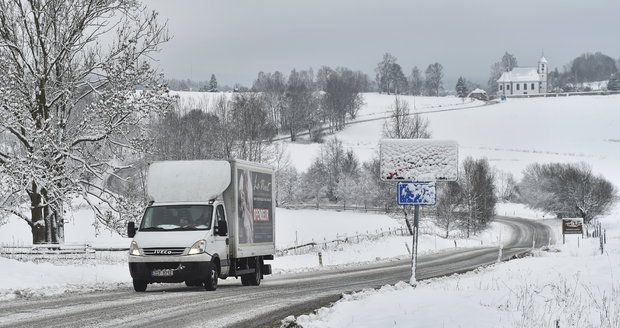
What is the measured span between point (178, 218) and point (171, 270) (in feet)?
4.97

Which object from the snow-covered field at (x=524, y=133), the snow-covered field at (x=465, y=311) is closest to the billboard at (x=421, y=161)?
the snow-covered field at (x=465, y=311)

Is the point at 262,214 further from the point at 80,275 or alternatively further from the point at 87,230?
the point at 87,230

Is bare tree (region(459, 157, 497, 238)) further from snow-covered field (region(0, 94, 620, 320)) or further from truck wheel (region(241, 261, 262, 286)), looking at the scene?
truck wheel (region(241, 261, 262, 286))

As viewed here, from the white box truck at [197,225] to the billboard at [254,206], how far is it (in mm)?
26

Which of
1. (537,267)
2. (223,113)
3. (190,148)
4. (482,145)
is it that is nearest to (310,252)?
(537,267)

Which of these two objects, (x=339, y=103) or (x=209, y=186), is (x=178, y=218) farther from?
(x=339, y=103)

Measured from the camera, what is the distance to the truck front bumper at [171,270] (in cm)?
1805

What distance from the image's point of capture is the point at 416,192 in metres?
16.9

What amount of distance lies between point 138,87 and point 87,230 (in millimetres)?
43084

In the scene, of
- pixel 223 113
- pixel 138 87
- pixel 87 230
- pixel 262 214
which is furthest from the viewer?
pixel 223 113

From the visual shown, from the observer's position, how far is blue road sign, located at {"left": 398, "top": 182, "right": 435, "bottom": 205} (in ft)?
55.3

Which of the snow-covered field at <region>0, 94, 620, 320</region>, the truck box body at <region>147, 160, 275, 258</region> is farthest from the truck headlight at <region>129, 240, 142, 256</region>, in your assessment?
the snow-covered field at <region>0, 94, 620, 320</region>

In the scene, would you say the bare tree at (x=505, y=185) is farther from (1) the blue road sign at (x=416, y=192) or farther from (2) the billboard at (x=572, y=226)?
(1) the blue road sign at (x=416, y=192)

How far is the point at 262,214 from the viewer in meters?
22.2
